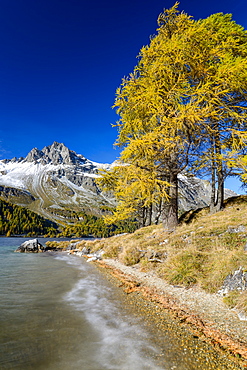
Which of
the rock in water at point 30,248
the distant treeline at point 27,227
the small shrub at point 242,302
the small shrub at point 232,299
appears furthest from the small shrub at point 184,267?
the distant treeline at point 27,227

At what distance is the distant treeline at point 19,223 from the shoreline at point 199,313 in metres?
128

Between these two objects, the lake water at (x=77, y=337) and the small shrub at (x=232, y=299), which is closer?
the lake water at (x=77, y=337)

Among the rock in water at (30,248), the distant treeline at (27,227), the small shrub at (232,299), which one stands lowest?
the distant treeline at (27,227)

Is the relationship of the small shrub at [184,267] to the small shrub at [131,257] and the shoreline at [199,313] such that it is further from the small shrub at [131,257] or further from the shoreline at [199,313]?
the small shrub at [131,257]

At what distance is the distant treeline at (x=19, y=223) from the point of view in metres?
124

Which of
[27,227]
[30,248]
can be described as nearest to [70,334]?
[30,248]

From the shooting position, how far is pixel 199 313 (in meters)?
5.50

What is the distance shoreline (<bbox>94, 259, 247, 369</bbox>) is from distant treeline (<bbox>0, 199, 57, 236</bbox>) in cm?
12800

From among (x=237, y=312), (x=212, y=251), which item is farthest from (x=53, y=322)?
(x=212, y=251)

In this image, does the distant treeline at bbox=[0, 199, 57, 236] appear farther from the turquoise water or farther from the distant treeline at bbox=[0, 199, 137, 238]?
the turquoise water

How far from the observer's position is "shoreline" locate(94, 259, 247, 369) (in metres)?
3.90

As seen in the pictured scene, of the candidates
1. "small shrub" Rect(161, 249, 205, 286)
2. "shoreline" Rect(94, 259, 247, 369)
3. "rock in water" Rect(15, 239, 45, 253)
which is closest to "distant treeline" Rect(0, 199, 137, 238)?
"rock in water" Rect(15, 239, 45, 253)

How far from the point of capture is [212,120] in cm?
1270

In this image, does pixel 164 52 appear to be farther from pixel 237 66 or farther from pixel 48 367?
pixel 48 367
